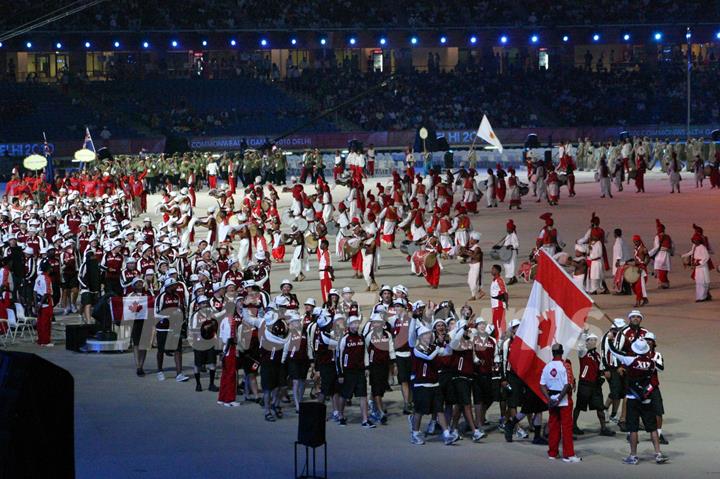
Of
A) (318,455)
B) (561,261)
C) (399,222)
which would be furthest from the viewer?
(399,222)

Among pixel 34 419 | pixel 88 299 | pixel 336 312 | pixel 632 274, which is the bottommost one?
pixel 88 299

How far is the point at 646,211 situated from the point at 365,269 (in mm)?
13892

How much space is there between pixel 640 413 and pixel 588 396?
92cm

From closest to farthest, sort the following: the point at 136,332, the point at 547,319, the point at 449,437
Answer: the point at 547,319, the point at 449,437, the point at 136,332

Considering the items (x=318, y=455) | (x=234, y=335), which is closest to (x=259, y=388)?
(x=234, y=335)

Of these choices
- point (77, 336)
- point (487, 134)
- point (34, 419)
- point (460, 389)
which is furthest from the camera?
point (487, 134)

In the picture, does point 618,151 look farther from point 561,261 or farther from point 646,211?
point 561,261

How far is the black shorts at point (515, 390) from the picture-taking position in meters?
11.9

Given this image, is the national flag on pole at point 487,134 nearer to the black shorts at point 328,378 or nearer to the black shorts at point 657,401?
the black shorts at point 328,378

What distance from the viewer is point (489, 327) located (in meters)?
12.4

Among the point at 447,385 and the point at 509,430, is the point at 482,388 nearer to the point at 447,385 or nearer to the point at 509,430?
the point at 447,385

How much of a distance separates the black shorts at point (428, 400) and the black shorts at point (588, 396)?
1.37 metres

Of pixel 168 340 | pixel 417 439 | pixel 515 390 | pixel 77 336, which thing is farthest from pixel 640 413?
pixel 77 336

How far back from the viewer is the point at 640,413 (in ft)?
36.6
